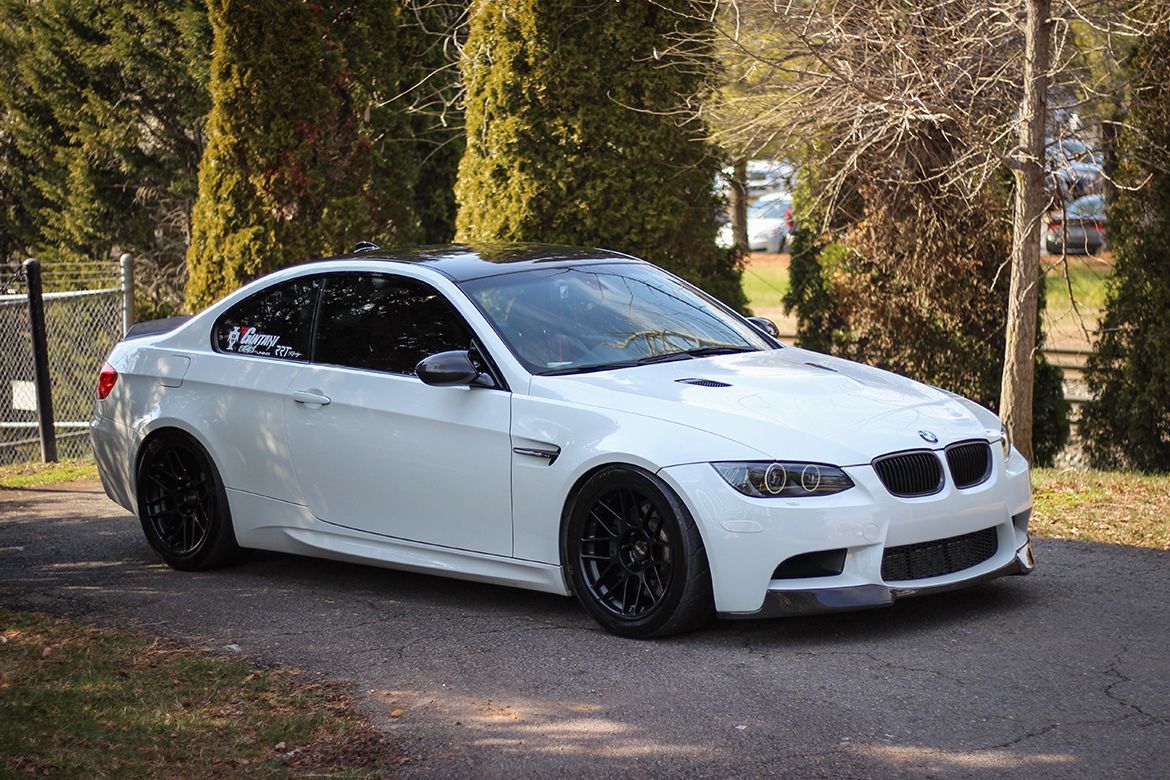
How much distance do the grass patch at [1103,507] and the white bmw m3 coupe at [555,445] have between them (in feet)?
6.15

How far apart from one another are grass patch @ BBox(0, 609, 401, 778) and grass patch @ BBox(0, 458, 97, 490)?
545 centimetres

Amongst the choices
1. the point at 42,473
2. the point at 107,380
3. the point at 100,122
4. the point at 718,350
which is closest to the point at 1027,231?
the point at 718,350

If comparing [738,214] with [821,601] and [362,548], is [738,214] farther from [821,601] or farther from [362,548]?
[821,601]

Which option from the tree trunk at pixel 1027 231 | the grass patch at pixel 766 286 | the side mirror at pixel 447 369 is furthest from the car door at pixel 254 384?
the grass patch at pixel 766 286

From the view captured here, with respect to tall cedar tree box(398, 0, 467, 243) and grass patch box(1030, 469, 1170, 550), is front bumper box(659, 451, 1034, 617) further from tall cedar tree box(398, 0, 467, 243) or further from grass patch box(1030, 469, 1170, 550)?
tall cedar tree box(398, 0, 467, 243)

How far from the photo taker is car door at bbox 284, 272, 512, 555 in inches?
260

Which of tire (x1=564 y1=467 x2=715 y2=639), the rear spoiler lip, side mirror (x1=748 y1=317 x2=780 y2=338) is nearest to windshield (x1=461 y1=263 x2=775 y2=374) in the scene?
side mirror (x1=748 y1=317 x2=780 y2=338)

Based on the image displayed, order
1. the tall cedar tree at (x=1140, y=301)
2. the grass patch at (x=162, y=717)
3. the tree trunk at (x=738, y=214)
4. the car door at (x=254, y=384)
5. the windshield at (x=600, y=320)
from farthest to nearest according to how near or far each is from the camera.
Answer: the tree trunk at (x=738, y=214)
the tall cedar tree at (x=1140, y=301)
the car door at (x=254, y=384)
the windshield at (x=600, y=320)
the grass patch at (x=162, y=717)

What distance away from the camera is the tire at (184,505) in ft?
25.3

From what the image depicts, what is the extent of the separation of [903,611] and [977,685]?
1.02m

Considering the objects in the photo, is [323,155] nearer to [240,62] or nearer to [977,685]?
[240,62]

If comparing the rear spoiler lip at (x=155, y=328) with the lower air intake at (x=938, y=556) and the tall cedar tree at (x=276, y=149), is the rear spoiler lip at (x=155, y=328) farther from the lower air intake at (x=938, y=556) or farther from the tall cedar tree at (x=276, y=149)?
the tall cedar tree at (x=276, y=149)

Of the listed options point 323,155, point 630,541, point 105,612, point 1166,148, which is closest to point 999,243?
point 1166,148

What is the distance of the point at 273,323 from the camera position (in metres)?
7.69
